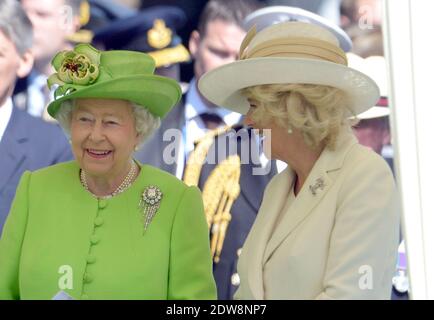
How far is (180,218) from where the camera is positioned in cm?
240

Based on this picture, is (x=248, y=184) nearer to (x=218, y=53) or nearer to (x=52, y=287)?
(x=218, y=53)

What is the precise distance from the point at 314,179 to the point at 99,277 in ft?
2.21

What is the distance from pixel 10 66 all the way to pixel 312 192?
1775mm

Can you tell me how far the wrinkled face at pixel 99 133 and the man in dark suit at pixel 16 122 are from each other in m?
1.25

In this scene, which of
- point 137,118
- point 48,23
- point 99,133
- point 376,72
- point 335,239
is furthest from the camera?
point 376,72

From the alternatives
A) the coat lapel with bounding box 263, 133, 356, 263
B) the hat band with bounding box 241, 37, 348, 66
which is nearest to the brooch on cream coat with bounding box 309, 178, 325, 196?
the coat lapel with bounding box 263, 133, 356, 263

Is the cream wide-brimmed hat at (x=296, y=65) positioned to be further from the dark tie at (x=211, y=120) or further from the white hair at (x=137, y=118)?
the dark tie at (x=211, y=120)

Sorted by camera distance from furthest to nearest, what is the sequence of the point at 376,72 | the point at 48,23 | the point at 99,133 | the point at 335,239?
the point at 376,72 < the point at 48,23 < the point at 99,133 < the point at 335,239

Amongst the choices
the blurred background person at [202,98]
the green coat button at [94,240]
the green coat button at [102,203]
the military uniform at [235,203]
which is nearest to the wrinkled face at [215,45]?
the blurred background person at [202,98]

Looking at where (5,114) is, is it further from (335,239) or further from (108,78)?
(335,239)

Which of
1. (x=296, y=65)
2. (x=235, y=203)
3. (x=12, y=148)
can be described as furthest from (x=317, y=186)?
(x=12, y=148)

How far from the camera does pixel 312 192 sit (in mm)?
2377

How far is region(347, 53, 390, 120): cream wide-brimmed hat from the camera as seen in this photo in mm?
3691
